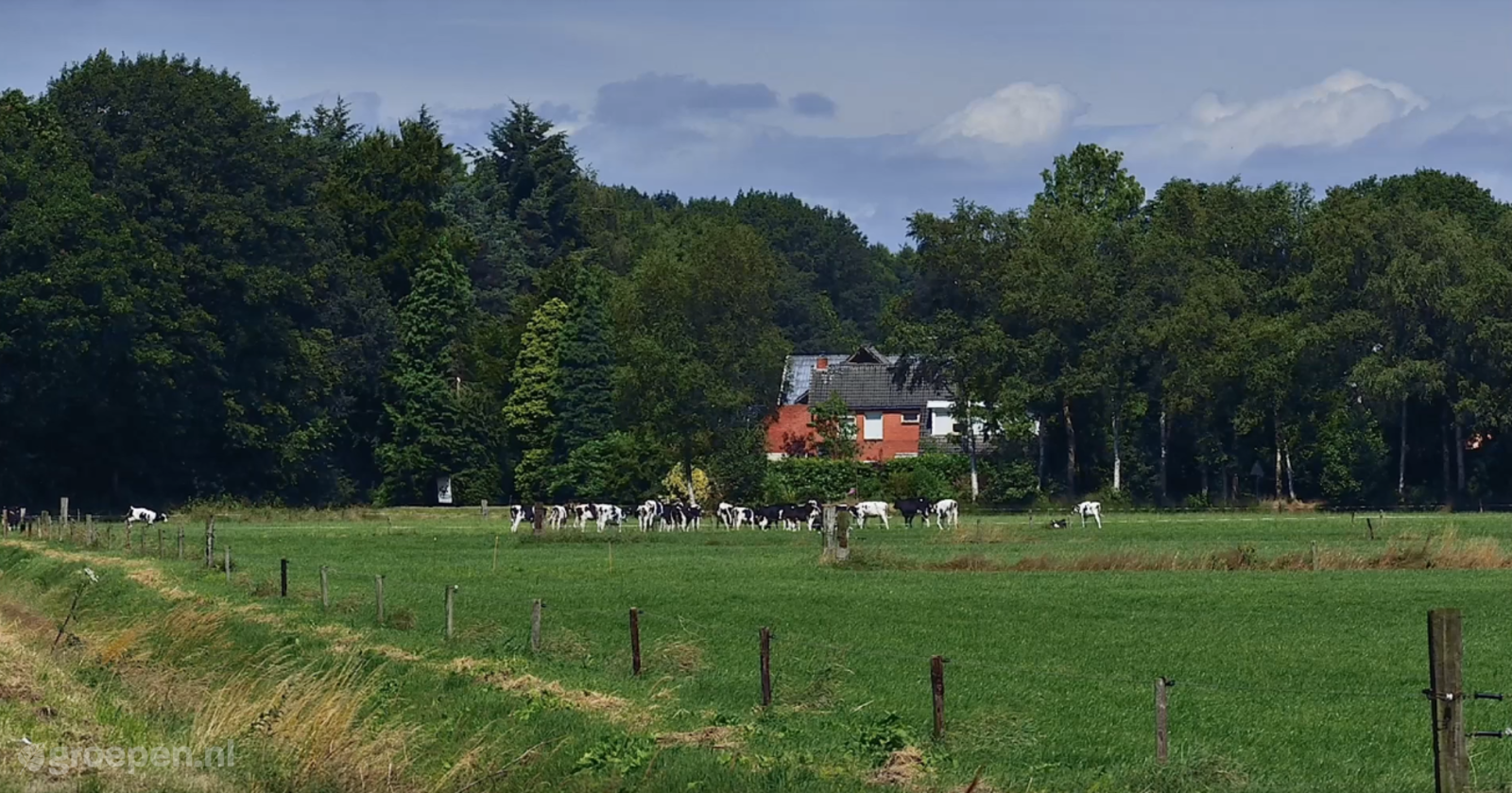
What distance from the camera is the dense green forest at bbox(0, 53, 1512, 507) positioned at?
8362 centimetres

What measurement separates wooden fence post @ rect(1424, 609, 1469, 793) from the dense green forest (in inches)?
2793

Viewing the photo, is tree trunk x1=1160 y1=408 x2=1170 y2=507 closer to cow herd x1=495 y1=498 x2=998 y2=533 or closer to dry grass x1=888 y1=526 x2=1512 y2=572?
cow herd x1=495 y1=498 x2=998 y2=533

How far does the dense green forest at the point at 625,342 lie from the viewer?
274 ft

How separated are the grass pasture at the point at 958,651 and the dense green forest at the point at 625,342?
89.3 ft

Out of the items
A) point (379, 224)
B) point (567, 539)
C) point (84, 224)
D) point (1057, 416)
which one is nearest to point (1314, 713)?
point (567, 539)

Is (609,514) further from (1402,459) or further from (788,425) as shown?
(788,425)

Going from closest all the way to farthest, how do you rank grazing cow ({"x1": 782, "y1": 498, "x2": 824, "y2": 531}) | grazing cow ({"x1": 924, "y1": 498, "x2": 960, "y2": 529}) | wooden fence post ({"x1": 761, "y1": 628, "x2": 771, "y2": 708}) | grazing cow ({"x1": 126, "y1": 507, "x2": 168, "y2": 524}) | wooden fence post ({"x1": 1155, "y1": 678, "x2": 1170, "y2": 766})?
wooden fence post ({"x1": 1155, "y1": 678, "x2": 1170, "y2": 766})
wooden fence post ({"x1": 761, "y1": 628, "x2": 771, "y2": 708})
grazing cow ({"x1": 924, "y1": 498, "x2": 960, "y2": 529})
grazing cow ({"x1": 782, "y1": 498, "x2": 824, "y2": 531})
grazing cow ({"x1": 126, "y1": 507, "x2": 168, "y2": 524})

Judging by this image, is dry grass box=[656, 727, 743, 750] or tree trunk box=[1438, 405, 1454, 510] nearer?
dry grass box=[656, 727, 743, 750]

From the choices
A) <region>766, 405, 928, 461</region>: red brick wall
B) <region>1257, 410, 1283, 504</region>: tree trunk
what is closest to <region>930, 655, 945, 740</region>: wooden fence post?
<region>1257, 410, 1283, 504</region>: tree trunk

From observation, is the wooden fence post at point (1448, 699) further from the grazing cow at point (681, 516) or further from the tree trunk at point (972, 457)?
the tree trunk at point (972, 457)

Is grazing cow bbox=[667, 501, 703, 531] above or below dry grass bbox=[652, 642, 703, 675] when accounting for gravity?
above

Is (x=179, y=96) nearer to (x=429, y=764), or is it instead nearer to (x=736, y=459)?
(x=736, y=459)

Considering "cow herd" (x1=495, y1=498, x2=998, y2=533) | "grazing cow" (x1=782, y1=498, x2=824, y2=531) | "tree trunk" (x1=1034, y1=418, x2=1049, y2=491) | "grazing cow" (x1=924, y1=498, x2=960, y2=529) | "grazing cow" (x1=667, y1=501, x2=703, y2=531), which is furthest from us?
"tree trunk" (x1=1034, y1=418, x2=1049, y2=491)

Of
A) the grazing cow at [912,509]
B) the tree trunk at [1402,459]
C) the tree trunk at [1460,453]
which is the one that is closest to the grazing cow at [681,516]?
the grazing cow at [912,509]
